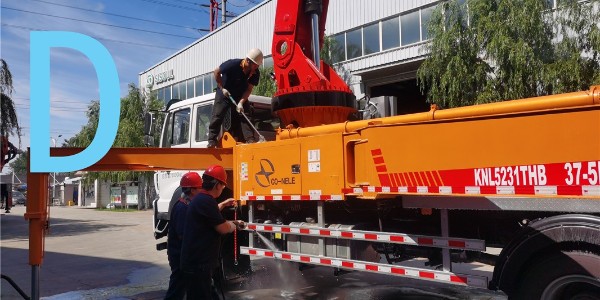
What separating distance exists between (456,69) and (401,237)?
905 centimetres

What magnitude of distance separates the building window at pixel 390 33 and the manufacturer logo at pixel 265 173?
1243cm

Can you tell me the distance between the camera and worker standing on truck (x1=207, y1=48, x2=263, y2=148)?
291 inches

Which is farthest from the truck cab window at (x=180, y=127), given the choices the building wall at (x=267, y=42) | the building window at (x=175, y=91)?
the building window at (x=175, y=91)

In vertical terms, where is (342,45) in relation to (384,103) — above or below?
above

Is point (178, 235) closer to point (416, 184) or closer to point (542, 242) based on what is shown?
point (416, 184)

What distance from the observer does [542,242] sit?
163 inches

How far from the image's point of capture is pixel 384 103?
7.02 m

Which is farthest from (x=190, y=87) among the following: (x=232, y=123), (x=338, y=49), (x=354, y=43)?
(x=232, y=123)

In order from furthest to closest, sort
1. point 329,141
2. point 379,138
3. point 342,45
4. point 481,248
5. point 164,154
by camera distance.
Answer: point 342,45 < point 164,154 < point 329,141 < point 379,138 < point 481,248

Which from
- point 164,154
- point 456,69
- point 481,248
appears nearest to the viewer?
point 481,248

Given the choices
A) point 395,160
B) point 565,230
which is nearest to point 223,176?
point 395,160

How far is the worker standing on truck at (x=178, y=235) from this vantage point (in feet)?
18.4

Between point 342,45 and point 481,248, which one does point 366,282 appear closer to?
point 481,248

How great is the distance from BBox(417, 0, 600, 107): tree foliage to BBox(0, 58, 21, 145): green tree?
15.8m
